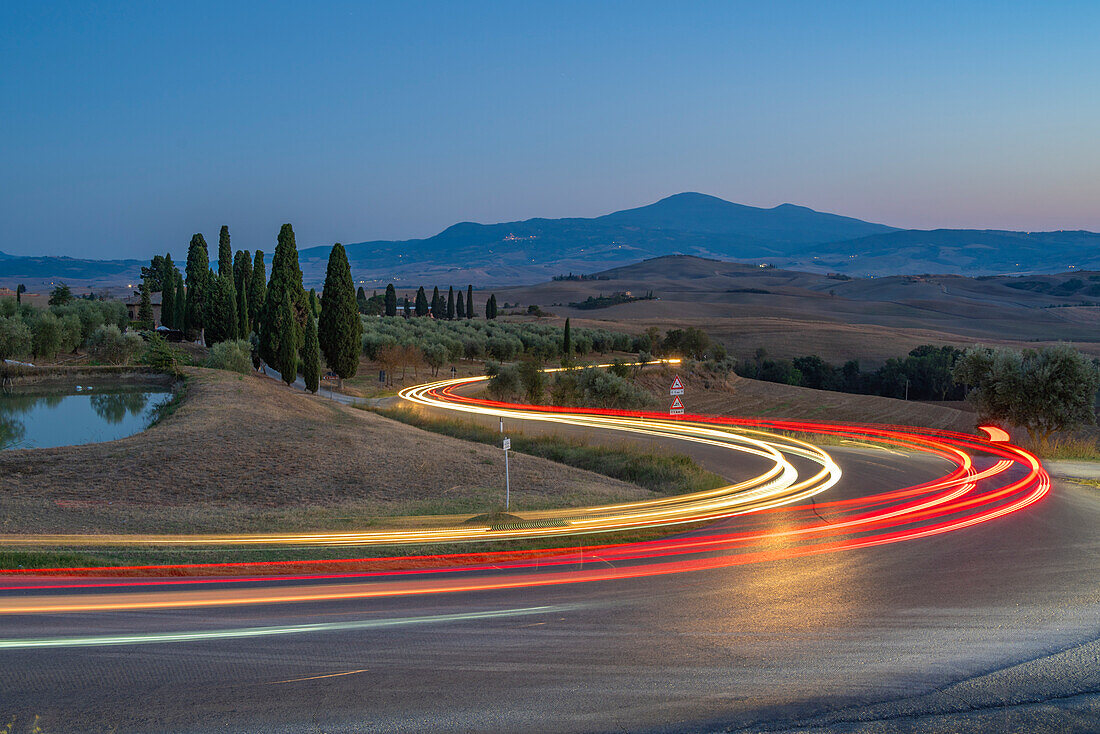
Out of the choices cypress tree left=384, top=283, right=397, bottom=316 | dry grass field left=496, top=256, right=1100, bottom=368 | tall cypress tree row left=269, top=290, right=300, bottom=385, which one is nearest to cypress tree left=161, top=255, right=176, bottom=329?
tall cypress tree row left=269, top=290, right=300, bottom=385

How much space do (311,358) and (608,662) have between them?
3887 cm

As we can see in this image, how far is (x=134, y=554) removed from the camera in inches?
445

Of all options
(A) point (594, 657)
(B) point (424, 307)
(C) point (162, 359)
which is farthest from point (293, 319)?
(B) point (424, 307)

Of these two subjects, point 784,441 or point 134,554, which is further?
point 784,441

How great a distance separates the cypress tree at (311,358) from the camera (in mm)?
43781

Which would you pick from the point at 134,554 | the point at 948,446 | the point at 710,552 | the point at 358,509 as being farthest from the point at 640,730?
the point at 948,446

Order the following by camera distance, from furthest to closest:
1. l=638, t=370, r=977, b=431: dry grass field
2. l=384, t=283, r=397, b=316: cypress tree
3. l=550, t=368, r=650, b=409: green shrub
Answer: l=384, t=283, r=397, b=316: cypress tree, l=638, t=370, r=977, b=431: dry grass field, l=550, t=368, r=650, b=409: green shrub

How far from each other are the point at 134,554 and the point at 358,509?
5751mm

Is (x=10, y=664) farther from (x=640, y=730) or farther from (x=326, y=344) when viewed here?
(x=326, y=344)

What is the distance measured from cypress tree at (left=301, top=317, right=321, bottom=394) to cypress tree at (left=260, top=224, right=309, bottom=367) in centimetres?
94

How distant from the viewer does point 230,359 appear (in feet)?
151

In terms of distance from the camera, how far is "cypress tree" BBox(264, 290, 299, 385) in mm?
44906

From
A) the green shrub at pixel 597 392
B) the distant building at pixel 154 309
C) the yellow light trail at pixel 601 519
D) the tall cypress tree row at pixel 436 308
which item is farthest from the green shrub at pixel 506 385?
the tall cypress tree row at pixel 436 308

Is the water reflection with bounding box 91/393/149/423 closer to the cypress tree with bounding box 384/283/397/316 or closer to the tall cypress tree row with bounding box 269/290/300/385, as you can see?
the tall cypress tree row with bounding box 269/290/300/385
